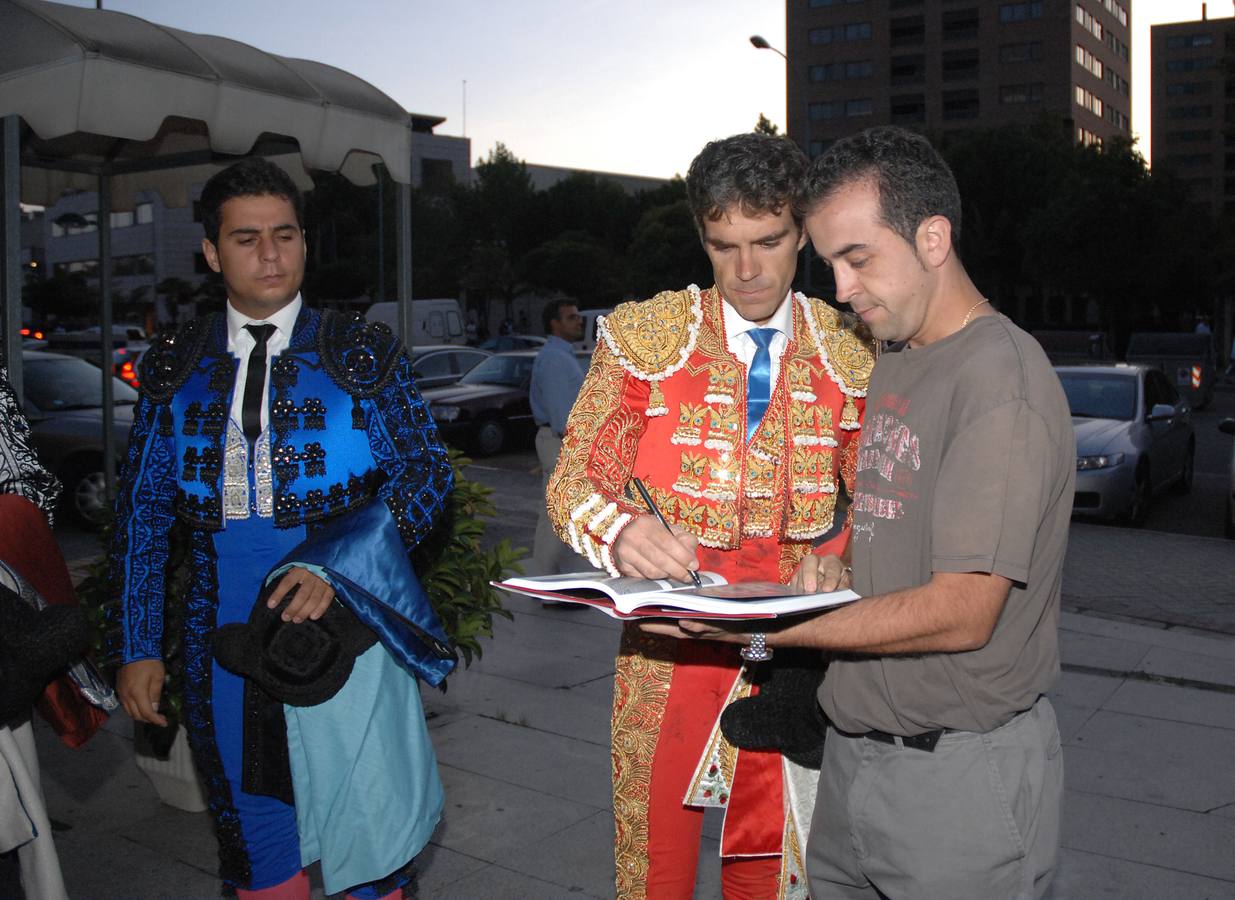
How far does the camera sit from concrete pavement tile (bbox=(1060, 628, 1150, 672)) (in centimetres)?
688

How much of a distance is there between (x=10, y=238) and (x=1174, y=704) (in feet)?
19.7

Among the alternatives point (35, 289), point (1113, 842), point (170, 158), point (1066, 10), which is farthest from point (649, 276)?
point (1066, 10)

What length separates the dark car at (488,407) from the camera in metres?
17.2

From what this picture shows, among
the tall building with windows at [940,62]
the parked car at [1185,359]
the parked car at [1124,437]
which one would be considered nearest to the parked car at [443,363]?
the parked car at [1124,437]

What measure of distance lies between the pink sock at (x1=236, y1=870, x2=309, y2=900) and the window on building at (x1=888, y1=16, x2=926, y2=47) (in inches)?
3801

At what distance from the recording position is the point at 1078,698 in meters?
6.18

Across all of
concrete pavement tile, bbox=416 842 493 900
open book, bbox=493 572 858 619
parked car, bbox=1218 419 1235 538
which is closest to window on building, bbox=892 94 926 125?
parked car, bbox=1218 419 1235 538

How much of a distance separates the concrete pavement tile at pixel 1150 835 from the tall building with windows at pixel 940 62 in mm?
87444

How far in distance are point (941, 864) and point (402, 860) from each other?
1357 mm

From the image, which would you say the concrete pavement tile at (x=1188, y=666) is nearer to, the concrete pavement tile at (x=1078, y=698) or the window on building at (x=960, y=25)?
the concrete pavement tile at (x=1078, y=698)

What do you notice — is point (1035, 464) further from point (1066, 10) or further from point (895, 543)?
point (1066, 10)

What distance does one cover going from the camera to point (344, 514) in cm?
285

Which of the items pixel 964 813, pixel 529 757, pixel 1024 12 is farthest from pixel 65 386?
pixel 1024 12

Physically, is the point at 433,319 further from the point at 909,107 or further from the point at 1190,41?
the point at 1190,41
